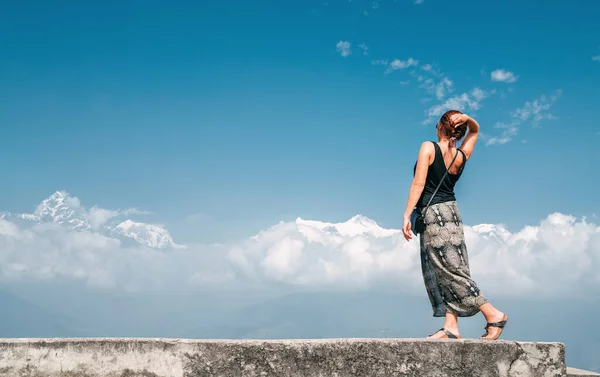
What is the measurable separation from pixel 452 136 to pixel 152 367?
11.5 feet

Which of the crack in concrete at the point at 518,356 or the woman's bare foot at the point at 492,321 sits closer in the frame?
the crack in concrete at the point at 518,356

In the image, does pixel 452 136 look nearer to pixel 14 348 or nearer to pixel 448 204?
pixel 448 204

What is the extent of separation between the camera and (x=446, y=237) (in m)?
4.61

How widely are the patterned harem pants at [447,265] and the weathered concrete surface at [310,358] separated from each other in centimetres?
60

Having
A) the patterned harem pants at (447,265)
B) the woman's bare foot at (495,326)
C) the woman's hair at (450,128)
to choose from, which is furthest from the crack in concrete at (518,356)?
the woman's hair at (450,128)

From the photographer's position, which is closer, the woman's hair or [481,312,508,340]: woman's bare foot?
[481,312,508,340]: woman's bare foot

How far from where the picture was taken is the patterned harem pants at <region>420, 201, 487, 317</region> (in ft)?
14.7

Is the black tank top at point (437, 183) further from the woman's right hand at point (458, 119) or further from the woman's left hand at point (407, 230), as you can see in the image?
the woman's right hand at point (458, 119)

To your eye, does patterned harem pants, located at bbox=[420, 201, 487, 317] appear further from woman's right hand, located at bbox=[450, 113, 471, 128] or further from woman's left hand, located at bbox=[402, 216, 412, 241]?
woman's right hand, located at bbox=[450, 113, 471, 128]

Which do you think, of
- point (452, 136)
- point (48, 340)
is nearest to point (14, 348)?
point (48, 340)

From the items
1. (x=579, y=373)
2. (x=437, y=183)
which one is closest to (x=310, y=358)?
(x=437, y=183)

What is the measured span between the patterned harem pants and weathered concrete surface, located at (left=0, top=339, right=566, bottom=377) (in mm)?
602

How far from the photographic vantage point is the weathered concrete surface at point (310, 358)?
12.5 ft

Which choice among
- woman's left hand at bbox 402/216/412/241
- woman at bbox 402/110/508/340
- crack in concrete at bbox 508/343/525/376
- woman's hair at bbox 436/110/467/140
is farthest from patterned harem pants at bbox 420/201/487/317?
woman's hair at bbox 436/110/467/140
